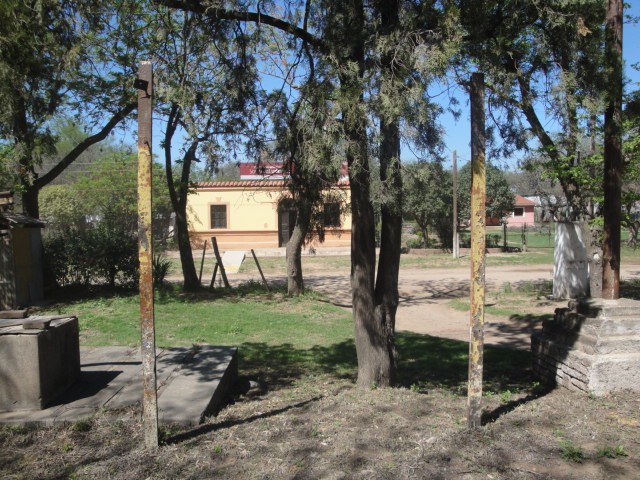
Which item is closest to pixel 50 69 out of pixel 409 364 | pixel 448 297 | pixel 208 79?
pixel 208 79

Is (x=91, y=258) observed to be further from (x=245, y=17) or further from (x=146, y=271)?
(x=146, y=271)

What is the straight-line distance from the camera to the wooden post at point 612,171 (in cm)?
539

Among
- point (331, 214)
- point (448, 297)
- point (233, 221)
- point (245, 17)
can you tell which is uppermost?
point (245, 17)

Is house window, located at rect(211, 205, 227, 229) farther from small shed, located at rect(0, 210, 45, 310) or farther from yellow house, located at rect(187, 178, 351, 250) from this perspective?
small shed, located at rect(0, 210, 45, 310)

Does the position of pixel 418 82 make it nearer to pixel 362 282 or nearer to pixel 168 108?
pixel 362 282

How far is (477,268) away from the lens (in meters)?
3.75

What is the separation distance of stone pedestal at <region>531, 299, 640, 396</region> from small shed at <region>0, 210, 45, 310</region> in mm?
10480

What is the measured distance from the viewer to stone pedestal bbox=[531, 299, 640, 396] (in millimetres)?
4594

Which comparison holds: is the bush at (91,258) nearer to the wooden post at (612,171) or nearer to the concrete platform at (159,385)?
the concrete platform at (159,385)

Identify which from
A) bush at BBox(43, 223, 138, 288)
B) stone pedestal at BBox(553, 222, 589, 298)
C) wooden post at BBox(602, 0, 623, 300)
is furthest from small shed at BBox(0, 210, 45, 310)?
stone pedestal at BBox(553, 222, 589, 298)

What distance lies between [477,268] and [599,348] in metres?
1.81

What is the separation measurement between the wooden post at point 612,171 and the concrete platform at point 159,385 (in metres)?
4.10

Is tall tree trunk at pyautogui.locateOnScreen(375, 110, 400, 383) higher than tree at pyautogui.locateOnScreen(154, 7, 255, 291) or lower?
lower

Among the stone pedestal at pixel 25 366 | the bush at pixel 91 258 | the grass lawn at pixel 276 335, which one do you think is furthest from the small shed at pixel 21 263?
the stone pedestal at pixel 25 366
